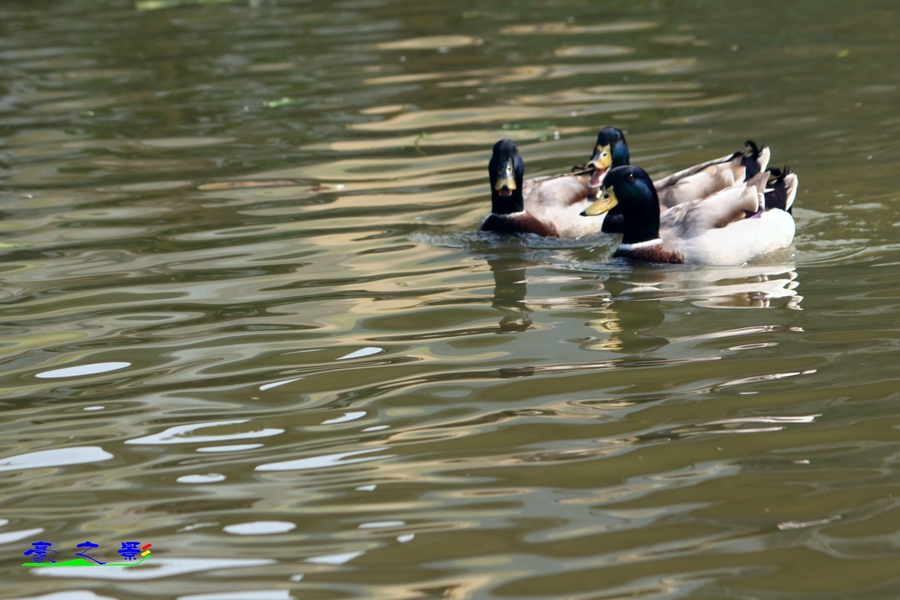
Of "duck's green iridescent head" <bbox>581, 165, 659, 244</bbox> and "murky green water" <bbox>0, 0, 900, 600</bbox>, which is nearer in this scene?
"murky green water" <bbox>0, 0, 900, 600</bbox>

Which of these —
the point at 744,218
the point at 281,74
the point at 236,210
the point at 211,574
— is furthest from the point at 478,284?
the point at 281,74

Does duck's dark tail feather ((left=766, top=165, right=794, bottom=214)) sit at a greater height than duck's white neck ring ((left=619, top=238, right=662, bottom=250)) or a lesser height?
greater

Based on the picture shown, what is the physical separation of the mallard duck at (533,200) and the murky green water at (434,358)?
25cm

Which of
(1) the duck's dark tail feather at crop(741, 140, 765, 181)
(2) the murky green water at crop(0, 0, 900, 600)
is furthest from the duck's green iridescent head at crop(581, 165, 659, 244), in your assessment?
(1) the duck's dark tail feather at crop(741, 140, 765, 181)

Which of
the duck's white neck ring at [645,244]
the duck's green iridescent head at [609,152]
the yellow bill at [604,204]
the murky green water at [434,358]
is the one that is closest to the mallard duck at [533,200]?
the duck's green iridescent head at [609,152]

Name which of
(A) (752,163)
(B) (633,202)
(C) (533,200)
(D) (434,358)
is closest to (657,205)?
(B) (633,202)

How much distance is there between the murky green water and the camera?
3.78m

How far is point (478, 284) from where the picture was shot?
23.0 feet

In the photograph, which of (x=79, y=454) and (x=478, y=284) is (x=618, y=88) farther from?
(x=79, y=454)

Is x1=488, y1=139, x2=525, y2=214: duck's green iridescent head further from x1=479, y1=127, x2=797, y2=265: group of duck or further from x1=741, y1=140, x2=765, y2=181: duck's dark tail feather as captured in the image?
x1=741, y1=140, x2=765, y2=181: duck's dark tail feather

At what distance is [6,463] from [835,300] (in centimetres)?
411

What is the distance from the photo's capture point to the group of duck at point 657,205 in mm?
7363

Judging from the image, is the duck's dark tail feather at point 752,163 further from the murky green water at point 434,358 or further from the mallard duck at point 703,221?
the murky green water at point 434,358

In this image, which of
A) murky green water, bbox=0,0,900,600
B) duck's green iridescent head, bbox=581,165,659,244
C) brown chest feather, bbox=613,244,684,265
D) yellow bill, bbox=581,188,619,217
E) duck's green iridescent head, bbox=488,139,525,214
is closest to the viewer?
murky green water, bbox=0,0,900,600
